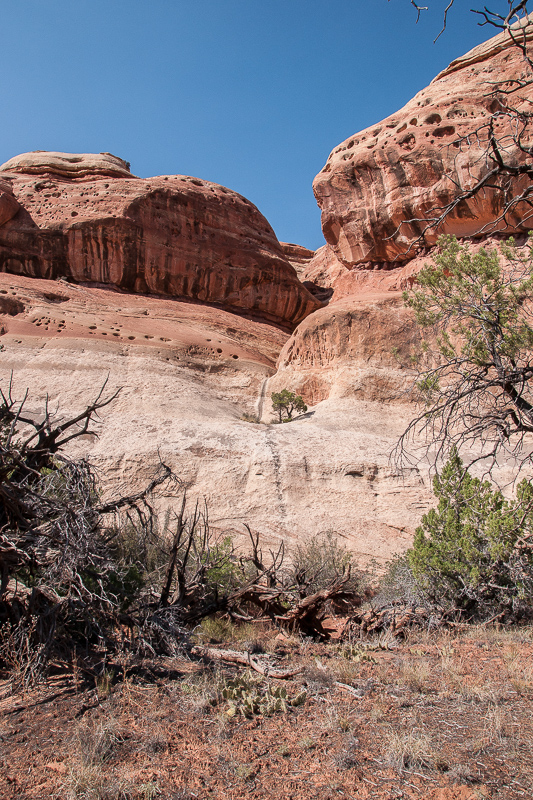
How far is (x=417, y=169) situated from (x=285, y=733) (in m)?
24.5

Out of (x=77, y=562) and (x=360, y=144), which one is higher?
(x=360, y=144)

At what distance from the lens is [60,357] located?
796 inches

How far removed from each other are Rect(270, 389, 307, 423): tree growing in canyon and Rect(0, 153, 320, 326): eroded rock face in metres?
13.7

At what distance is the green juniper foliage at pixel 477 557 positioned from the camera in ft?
23.2

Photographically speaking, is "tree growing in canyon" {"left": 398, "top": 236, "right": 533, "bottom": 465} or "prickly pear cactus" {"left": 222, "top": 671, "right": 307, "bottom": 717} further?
"tree growing in canyon" {"left": 398, "top": 236, "right": 533, "bottom": 465}

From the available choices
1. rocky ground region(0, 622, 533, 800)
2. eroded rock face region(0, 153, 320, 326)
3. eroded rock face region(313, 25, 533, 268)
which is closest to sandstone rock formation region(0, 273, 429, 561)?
eroded rock face region(0, 153, 320, 326)

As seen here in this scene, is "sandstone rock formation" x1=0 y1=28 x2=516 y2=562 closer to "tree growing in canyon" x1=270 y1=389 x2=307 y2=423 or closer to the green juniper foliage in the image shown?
"tree growing in canyon" x1=270 y1=389 x2=307 y2=423

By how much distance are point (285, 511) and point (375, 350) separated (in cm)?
950

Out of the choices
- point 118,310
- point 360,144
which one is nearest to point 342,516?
point 118,310

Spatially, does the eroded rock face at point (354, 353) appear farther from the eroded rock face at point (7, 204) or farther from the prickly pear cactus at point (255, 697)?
the eroded rock face at point (7, 204)

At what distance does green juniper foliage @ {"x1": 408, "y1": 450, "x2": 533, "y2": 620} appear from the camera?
7.07 metres

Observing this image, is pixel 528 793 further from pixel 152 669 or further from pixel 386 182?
pixel 386 182

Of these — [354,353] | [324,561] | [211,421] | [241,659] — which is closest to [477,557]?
[324,561]

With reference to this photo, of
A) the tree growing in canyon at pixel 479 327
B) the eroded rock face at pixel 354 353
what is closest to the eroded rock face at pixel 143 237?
the eroded rock face at pixel 354 353
